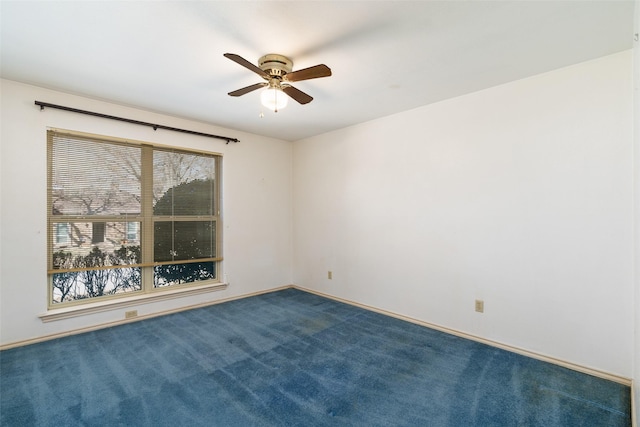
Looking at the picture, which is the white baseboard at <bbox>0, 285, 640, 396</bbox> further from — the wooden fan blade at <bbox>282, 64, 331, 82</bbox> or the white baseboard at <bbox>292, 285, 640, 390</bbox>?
the wooden fan blade at <bbox>282, 64, 331, 82</bbox>

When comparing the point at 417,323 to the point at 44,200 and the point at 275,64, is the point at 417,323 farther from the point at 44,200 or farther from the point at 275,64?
the point at 44,200

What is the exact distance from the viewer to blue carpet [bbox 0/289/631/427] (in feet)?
5.93

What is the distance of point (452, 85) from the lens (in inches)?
109

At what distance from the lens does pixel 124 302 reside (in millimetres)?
3334

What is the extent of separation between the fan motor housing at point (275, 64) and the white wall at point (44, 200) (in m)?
2.09

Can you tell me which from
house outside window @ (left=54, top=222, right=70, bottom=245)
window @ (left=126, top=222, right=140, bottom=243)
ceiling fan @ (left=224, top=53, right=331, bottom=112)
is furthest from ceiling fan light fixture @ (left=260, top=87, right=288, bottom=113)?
house outside window @ (left=54, top=222, right=70, bottom=245)

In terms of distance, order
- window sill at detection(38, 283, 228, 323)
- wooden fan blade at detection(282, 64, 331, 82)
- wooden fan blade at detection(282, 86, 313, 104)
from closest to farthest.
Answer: wooden fan blade at detection(282, 64, 331, 82), wooden fan blade at detection(282, 86, 313, 104), window sill at detection(38, 283, 228, 323)

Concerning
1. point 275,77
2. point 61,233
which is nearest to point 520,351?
point 275,77

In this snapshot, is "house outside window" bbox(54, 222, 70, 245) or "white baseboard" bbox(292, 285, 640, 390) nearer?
"white baseboard" bbox(292, 285, 640, 390)

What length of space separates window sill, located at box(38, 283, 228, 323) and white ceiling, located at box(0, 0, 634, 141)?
7.47 feet

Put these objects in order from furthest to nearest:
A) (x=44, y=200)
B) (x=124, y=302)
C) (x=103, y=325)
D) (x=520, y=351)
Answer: (x=124, y=302)
(x=103, y=325)
(x=44, y=200)
(x=520, y=351)

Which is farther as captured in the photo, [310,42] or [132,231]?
[132,231]

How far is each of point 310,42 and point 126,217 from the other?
2.92 meters

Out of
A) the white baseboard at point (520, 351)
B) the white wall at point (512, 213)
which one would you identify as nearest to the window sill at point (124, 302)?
the white wall at point (512, 213)
